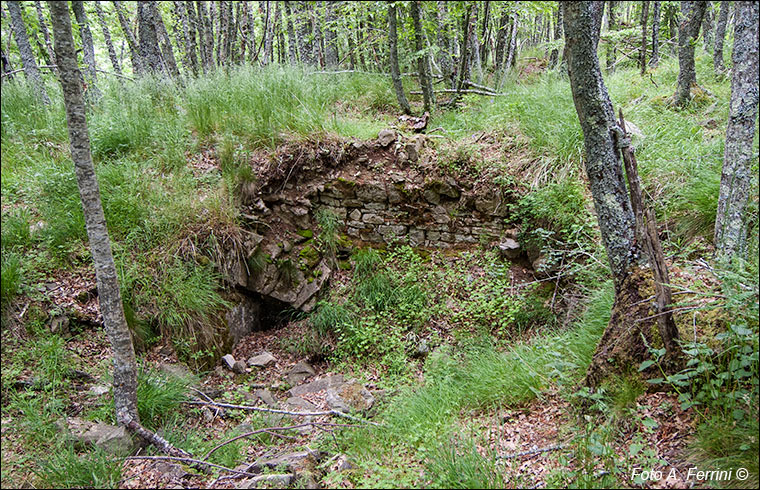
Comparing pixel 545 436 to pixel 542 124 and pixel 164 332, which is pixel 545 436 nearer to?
pixel 164 332

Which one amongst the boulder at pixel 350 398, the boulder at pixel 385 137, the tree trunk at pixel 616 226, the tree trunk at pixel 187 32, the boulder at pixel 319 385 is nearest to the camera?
the tree trunk at pixel 616 226

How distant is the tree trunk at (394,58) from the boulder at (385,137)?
137 cm

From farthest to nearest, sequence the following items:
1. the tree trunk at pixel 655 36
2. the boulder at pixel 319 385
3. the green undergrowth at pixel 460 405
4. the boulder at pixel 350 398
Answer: the tree trunk at pixel 655 36 < the boulder at pixel 319 385 < the boulder at pixel 350 398 < the green undergrowth at pixel 460 405

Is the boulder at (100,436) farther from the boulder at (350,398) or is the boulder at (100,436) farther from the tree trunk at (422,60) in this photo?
A: the tree trunk at (422,60)

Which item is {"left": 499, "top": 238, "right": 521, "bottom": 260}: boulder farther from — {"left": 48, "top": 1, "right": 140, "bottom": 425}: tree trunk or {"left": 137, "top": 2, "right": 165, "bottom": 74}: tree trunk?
{"left": 137, "top": 2, "right": 165, "bottom": 74}: tree trunk

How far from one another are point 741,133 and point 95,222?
14.7ft

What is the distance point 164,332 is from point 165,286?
46 cm

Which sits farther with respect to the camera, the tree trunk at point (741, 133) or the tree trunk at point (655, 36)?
the tree trunk at point (655, 36)

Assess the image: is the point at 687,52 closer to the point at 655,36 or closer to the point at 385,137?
the point at 655,36

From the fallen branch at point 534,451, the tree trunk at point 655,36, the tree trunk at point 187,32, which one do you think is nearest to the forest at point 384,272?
the fallen branch at point 534,451

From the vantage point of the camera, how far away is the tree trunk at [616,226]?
2.61m

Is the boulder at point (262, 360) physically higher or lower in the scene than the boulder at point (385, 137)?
lower

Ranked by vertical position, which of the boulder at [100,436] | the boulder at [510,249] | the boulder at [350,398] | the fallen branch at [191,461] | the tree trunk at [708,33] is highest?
the tree trunk at [708,33]

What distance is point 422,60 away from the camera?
691cm
